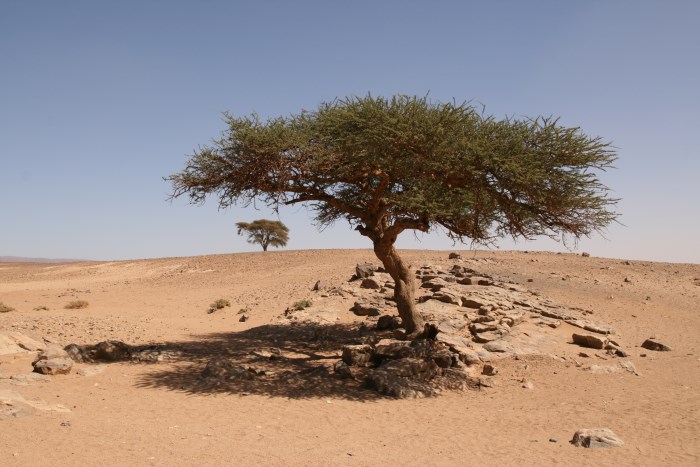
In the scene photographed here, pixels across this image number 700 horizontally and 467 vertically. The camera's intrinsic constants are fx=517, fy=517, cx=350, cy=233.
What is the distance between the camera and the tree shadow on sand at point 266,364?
11.6 metres

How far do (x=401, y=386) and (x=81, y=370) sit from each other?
7666 millimetres

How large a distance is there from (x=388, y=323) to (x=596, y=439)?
8.74 m

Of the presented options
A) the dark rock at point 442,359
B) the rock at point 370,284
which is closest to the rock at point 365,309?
the rock at point 370,284

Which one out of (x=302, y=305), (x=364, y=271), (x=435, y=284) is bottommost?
(x=302, y=305)

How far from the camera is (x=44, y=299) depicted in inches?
1080

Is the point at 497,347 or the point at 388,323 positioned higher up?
the point at 388,323

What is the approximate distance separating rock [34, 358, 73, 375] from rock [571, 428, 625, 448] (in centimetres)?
1095

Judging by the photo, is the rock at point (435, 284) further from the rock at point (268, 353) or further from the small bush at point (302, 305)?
the rock at point (268, 353)

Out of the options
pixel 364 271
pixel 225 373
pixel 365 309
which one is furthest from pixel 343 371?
pixel 364 271

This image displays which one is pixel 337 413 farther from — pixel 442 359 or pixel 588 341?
pixel 588 341

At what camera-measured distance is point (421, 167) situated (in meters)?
12.6

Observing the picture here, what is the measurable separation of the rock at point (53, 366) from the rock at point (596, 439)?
35.9 ft

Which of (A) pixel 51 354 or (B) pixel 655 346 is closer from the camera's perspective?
(A) pixel 51 354

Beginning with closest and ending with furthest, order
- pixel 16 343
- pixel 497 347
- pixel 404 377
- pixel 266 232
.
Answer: pixel 404 377 → pixel 16 343 → pixel 497 347 → pixel 266 232
